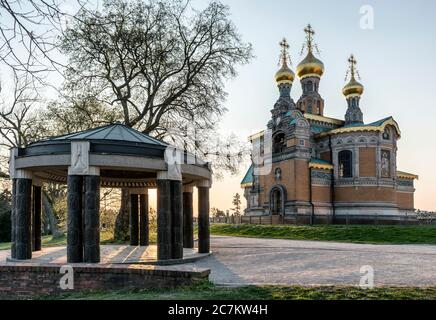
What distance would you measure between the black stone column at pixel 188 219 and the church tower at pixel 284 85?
29.8 m

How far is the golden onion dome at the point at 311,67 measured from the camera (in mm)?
48025

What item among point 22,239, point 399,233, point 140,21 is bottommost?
point 399,233

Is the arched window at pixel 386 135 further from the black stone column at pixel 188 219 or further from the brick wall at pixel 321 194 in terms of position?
the black stone column at pixel 188 219

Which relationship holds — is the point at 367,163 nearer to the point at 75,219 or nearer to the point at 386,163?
the point at 386,163

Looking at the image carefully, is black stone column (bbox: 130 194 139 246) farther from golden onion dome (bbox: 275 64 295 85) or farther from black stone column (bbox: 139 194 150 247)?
golden onion dome (bbox: 275 64 295 85)

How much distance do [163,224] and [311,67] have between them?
39.1m

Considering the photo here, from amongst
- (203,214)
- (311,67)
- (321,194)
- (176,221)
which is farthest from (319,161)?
(176,221)

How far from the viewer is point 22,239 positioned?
1327 cm

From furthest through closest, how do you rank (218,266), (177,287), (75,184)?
(218,266)
(75,184)
(177,287)

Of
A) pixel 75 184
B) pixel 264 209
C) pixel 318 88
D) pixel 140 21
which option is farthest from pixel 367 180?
pixel 75 184

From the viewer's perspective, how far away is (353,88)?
4822cm

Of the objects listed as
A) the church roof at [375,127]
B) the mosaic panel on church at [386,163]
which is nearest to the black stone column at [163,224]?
the church roof at [375,127]

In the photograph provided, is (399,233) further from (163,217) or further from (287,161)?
(163,217)
